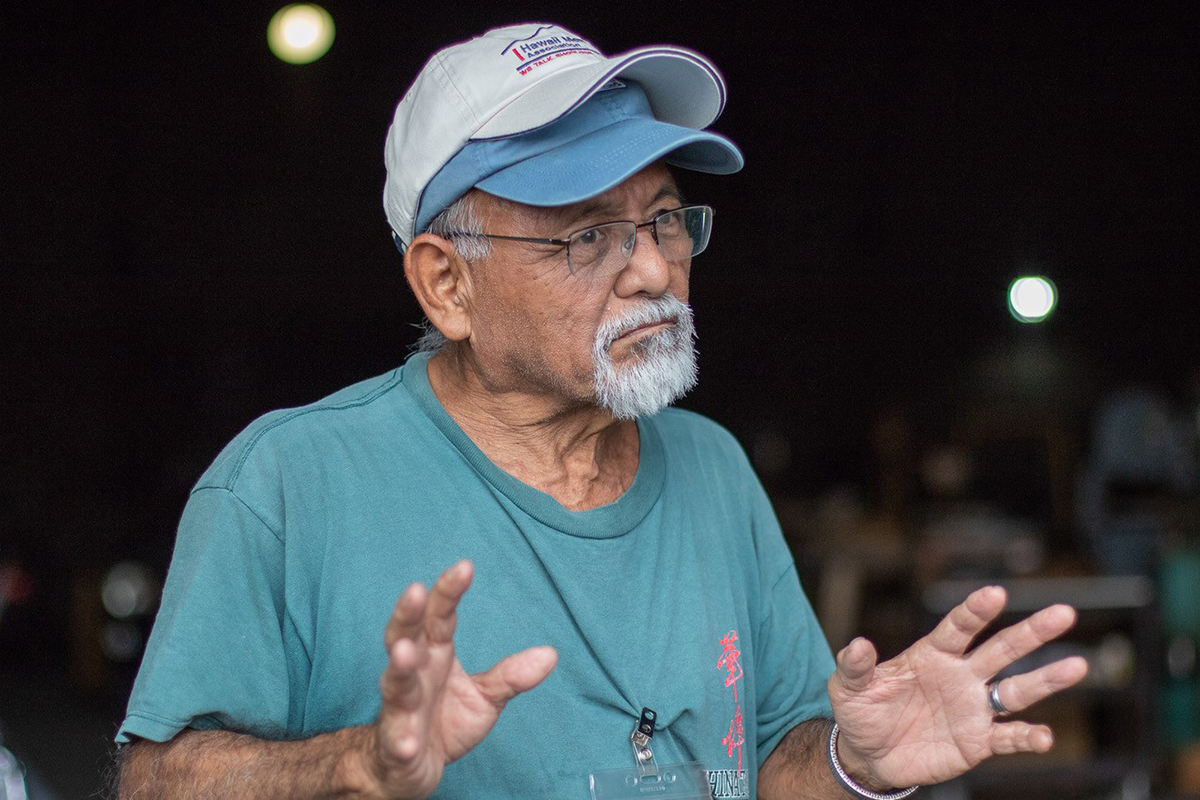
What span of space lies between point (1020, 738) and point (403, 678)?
0.75 metres

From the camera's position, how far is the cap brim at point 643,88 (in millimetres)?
1455

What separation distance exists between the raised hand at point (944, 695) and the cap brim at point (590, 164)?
2.00 ft

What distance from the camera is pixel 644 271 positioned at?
59.7 inches

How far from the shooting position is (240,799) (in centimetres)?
122

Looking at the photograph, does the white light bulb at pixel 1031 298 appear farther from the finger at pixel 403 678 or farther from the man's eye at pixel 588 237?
the finger at pixel 403 678

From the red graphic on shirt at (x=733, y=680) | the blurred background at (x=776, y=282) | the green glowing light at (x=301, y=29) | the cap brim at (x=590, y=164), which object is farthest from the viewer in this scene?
the blurred background at (x=776, y=282)

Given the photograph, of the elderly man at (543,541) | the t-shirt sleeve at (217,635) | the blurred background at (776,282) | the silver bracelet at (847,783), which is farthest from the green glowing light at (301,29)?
the silver bracelet at (847,783)

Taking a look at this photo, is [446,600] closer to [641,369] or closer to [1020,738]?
[641,369]

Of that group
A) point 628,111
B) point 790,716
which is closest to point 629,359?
point 628,111

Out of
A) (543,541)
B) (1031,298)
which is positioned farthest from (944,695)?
(1031,298)

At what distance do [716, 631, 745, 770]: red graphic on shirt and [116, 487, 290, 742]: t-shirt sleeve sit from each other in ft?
1.81

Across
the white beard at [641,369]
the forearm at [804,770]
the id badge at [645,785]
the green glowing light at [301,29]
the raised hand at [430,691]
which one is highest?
the green glowing light at [301,29]

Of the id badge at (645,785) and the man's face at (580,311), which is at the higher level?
the man's face at (580,311)

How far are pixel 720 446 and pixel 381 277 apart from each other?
7.58 meters
